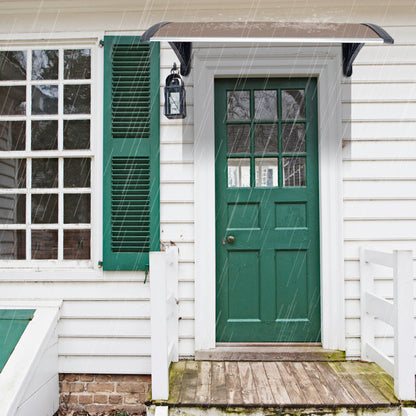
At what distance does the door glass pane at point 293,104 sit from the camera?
341 cm

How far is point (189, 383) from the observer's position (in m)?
2.82

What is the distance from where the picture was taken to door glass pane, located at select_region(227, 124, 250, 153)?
341cm

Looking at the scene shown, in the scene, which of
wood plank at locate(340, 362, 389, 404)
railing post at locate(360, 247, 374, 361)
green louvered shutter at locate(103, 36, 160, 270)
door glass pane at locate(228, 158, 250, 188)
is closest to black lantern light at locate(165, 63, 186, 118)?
green louvered shutter at locate(103, 36, 160, 270)

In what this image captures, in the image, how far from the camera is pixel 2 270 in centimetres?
330

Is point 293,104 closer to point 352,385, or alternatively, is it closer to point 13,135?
point 352,385

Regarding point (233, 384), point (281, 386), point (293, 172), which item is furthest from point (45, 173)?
point (281, 386)

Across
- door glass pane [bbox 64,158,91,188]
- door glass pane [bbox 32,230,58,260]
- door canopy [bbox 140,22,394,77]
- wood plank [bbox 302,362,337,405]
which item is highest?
door canopy [bbox 140,22,394,77]

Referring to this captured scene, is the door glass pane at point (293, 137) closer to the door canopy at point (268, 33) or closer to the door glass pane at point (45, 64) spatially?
the door canopy at point (268, 33)

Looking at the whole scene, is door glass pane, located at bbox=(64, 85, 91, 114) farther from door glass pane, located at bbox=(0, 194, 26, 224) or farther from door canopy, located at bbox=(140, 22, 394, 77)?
door canopy, located at bbox=(140, 22, 394, 77)

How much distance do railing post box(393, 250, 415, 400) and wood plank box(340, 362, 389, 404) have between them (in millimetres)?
120

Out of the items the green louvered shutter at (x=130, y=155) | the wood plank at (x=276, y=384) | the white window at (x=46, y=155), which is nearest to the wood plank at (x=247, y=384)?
the wood plank at (x=276, y=384)

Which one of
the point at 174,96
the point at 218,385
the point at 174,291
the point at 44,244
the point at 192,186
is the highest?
the point at 174,96

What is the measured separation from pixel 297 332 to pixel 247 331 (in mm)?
404

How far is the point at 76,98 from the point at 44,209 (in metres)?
0.94
